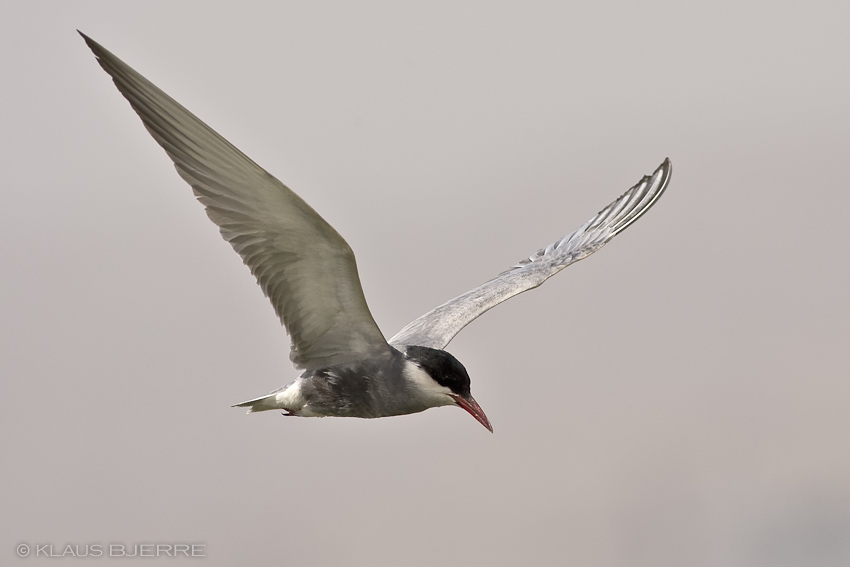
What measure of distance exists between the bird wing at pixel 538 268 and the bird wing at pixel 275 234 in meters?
1.46

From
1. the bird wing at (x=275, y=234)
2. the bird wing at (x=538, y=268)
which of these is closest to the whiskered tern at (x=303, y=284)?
the bird wing at (x=275, y=234)

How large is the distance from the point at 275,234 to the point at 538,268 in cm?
407

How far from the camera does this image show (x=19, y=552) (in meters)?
13.0

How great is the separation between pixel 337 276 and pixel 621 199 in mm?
5043

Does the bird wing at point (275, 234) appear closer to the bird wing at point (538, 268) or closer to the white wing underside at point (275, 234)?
the white wing underside at point (275, 234)

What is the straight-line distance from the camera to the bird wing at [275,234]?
7.64 meters

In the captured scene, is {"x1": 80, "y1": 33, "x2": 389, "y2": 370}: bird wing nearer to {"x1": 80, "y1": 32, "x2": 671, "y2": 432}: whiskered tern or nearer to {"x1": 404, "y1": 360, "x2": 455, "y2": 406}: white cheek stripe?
{"x1": 80, "y1": 32, "x2": 671, "y2": 432}: whiskered tern

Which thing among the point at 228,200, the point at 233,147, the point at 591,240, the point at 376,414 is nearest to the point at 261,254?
the point at 228,200

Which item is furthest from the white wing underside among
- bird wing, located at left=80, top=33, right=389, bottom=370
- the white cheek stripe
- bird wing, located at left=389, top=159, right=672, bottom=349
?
bird wing, located at left=389, top=159, right=672, bottom=349

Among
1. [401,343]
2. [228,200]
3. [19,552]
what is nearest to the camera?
[228,200]

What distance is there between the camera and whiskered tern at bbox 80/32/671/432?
7.71m

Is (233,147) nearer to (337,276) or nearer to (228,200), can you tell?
(228,200)

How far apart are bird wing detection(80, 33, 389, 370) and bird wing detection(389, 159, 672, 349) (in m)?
1.46

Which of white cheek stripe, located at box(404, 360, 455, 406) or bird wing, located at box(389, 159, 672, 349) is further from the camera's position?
bird wing, located at box(389, 159, 672, 349)
